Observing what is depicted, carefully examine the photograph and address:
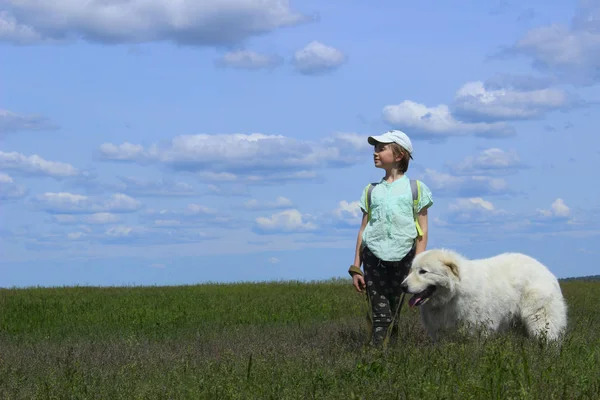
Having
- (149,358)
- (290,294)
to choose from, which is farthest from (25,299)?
(149,358)

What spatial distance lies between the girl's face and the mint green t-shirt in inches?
8.8

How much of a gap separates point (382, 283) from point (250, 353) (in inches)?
80.6

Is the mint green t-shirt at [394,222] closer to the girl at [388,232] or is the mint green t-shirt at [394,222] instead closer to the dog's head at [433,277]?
the girl at [388,232]

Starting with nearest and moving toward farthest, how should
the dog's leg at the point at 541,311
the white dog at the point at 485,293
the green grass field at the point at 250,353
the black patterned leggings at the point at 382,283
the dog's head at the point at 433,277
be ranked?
the green grass field at the point at 250,353 → the dog's head at the point at 433,277 → the white dog at the point at 485,293 → the black patterned leggings at the point at 382,283 → the dog's leg at the point at 541,311

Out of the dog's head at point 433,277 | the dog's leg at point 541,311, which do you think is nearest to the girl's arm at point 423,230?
the dog's head at point 433,277

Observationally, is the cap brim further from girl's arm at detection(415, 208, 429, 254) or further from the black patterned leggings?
the black patterned leggings

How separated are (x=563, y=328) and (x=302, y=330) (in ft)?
15.8

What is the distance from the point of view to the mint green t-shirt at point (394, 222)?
26.4 ft

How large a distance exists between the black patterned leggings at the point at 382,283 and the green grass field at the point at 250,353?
0.41 meters

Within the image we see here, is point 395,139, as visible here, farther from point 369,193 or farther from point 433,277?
point 433,277

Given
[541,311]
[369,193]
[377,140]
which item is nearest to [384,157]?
[377,140]

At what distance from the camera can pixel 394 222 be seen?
8055 millimetres

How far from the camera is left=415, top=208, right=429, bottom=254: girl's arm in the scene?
323 inches

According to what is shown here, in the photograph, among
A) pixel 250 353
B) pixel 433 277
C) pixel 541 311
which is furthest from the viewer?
pixel 541 311
